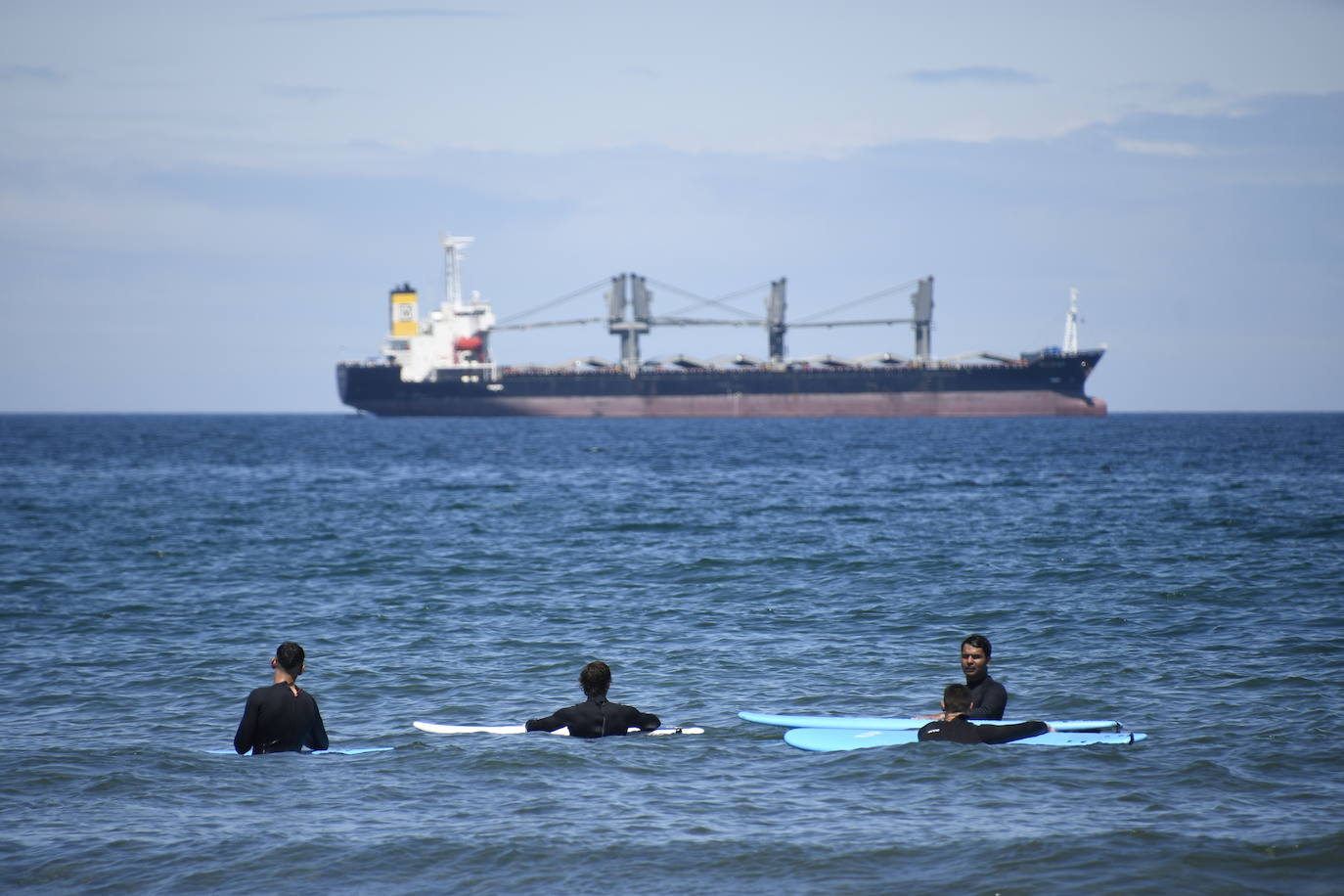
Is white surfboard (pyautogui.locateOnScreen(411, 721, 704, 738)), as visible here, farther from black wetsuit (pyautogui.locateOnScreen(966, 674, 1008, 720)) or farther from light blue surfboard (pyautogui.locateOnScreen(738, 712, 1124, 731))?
black wetsuit (pyautogui.locateOnScreen(966, 674, 1008, 720))

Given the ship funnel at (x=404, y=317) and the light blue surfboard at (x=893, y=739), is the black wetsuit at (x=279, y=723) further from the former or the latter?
the ship funnel at (x=404, y=317)

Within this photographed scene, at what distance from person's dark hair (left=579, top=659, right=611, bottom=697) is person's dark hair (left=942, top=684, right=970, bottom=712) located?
2.79 meters

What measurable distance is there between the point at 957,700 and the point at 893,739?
611 millimetres

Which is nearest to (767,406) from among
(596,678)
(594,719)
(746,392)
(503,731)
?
(746,392)

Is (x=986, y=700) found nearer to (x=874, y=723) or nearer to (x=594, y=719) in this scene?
(x=874, y=723)

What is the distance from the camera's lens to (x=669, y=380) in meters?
118

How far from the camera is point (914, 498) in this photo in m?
38.0

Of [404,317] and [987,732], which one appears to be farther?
[404,317]

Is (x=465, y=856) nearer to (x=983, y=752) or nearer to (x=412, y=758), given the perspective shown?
(x=412, y=758)

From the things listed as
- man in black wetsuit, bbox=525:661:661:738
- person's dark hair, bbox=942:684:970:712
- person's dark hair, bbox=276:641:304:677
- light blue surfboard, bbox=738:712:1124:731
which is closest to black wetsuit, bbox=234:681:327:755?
person's dark hair, bbox=276:641:304:677

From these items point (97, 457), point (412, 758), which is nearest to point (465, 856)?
point (412, 758)

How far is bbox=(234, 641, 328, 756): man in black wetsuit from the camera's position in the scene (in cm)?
944

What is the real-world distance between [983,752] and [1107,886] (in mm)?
2841

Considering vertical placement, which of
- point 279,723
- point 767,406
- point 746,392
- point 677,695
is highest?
point 746,392
